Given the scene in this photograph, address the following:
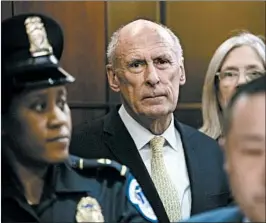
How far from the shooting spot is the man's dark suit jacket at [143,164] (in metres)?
1.18

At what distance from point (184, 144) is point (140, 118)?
92 millimetres

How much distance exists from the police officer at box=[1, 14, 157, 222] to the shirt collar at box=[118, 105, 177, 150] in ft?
0.50

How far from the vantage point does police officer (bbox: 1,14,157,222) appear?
1.03m

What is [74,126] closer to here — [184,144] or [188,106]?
[184,144]

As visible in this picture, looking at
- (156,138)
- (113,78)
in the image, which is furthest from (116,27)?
(156,138)

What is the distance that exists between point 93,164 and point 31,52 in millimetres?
209

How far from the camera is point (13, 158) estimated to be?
3.46 ft

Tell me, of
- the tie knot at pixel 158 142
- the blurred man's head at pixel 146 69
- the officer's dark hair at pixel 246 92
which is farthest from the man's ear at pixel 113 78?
the officer's dark hair at pixel 246 92

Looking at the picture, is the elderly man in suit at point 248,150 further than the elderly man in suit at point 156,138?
No

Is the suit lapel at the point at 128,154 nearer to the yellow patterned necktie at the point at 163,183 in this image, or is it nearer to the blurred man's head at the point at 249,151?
the yellow patterned necktie at the point at 163,183

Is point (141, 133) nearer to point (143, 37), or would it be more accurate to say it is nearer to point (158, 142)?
point (158, 142)

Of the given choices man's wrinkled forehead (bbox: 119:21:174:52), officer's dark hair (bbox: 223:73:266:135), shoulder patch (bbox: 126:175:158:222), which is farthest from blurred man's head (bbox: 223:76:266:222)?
man's wrinkled forehead (bbox: 119:21:174:52)

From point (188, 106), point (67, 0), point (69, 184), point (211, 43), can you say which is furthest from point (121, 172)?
point (211, 43)

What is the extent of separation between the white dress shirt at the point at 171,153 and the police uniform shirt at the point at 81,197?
0.35ft
